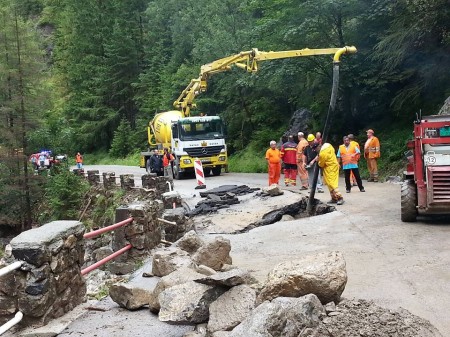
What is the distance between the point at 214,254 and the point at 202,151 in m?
18.4

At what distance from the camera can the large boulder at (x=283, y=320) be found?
158 inches

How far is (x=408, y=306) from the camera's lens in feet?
18.8

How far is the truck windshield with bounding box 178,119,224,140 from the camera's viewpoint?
2567 cm

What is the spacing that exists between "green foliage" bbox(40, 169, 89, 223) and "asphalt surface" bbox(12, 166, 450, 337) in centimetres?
1476

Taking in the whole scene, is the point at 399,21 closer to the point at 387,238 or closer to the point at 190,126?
the point at 190,126

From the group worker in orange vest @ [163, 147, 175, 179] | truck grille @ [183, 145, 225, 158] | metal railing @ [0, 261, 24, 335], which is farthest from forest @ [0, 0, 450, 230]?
metal railing @ [0, 261, 24, 335]

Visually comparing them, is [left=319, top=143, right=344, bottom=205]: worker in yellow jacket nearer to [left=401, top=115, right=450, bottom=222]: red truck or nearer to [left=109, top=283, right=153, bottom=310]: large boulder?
[left=401, top=115, right=450, bottom=222]: red truck

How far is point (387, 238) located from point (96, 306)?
557 centimetres

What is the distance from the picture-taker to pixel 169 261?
23.4ft

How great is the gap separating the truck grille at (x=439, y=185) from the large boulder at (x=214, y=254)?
4849 mm

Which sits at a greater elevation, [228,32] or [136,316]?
[228,32]

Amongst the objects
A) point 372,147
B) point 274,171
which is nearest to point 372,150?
point 372,147

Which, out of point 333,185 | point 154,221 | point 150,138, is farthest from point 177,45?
point 154,221

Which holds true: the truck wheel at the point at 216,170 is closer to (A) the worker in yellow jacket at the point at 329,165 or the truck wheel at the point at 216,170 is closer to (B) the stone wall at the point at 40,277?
(A) the worker in yellow jacket at the point at 329,165
